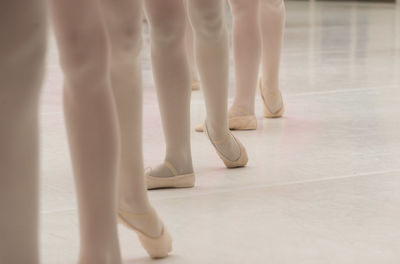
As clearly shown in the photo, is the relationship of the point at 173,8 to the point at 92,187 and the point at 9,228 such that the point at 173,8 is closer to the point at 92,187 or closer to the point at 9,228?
the point at 92,187

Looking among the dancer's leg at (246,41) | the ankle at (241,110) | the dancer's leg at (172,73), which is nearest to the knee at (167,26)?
the dancer's leg at (172,73)

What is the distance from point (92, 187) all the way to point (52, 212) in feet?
2.32

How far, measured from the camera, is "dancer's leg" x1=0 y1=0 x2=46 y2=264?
894mm

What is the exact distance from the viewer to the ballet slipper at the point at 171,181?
6.82 feet

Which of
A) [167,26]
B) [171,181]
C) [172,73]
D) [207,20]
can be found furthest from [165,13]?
[171,181]

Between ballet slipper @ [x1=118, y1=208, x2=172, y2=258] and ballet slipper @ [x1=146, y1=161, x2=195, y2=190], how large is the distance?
1.64 ft

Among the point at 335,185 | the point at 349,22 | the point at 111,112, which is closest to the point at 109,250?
the point at 111,112

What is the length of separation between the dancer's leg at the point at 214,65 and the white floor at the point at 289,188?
0.34 feet

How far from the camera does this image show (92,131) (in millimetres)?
1224

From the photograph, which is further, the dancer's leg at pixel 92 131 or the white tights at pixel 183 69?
the white tights at pixel 183 69

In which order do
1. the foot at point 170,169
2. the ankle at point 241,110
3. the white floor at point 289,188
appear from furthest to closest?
the ankle at point 241,110 → the foot at point 170,169 → the white floor at point 289,188

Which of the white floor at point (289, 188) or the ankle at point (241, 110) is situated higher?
the ankle at point (241, 110)

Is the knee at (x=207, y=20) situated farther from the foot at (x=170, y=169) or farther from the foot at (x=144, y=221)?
the foot at (x=144, y=221)

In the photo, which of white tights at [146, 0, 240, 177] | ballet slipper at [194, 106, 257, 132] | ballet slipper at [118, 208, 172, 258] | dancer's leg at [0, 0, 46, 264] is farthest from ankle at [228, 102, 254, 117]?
dancer's leg at [0, 0, 46, 264]
